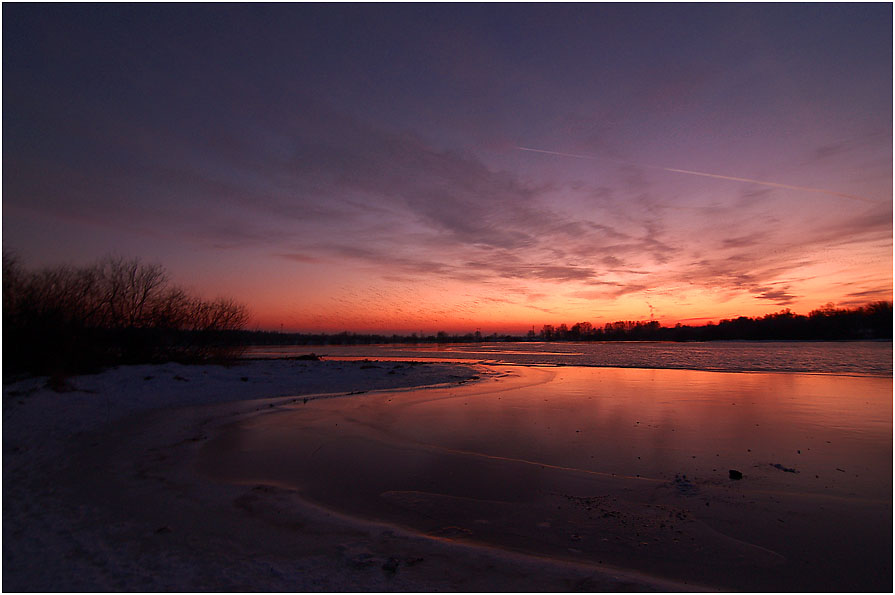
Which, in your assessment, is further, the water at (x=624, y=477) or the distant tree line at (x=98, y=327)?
the distant tree line at (x=98, y=327)

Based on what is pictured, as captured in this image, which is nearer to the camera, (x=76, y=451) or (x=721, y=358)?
(x=76, y=451)

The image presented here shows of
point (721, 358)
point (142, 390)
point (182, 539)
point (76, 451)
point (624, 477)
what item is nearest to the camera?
point (182, 539)

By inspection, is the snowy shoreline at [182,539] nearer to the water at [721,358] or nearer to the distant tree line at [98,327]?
the distant tree line at [98,327]

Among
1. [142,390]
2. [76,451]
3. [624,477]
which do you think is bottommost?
[76,451]

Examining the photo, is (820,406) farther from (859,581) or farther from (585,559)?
(585,559)

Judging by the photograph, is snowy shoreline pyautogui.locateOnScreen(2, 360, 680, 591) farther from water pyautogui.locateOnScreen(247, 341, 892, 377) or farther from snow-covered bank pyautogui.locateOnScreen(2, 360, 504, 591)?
water pyautogui.locateOnScreen(247, 341, 892, 377)

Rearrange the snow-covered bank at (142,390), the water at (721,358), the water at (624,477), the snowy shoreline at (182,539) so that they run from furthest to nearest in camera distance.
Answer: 1. the water at (721,358)
2. the snow-covered bank at (142,390)
3. the water at (624,477)
4. the snowy shoreline at (182,539)

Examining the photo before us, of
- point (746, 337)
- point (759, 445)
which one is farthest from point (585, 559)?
point (746, 337)

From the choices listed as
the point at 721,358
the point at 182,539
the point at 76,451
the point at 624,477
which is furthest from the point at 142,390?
the point at 721,358

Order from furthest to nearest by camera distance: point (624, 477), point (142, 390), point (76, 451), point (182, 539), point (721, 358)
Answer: point (721, 358) < point (142, 390) < point (76, 451) < point (624, 477) < point (182, 539)

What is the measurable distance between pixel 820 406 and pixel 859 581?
1218 cm

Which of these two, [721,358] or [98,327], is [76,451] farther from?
[721,358]

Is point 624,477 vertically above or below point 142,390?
Answer: above

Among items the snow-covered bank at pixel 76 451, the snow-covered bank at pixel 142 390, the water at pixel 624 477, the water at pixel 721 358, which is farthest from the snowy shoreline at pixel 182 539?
the water at pixel 721 358
